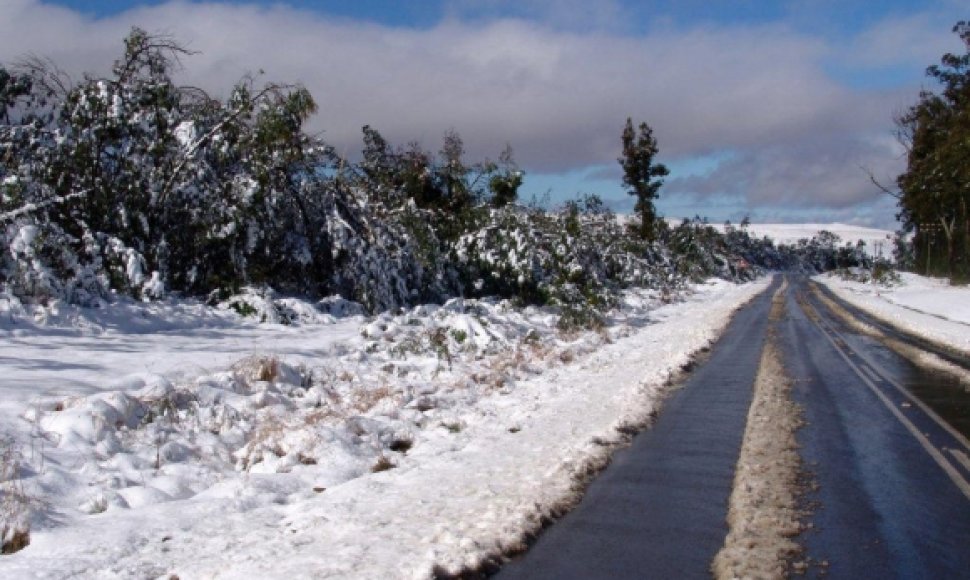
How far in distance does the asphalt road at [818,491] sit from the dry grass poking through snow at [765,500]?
102 millimetres

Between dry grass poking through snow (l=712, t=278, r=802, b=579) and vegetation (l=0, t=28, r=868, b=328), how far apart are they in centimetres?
970

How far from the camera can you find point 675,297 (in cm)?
3806

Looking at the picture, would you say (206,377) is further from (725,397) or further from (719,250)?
(719,250)

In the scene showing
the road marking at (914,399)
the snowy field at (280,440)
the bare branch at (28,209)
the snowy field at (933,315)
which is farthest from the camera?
the snowy field at (933,315)

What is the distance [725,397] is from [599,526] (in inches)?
244

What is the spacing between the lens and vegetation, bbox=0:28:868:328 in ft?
41.5

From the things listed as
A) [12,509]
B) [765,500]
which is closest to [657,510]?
[765,500]

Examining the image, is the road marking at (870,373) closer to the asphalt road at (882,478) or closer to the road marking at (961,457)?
the asphalt road at (882,478)

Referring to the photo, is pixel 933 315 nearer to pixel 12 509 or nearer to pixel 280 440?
pixel 280 440

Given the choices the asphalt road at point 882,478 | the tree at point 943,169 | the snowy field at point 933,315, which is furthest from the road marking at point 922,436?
the tree at point 943,169

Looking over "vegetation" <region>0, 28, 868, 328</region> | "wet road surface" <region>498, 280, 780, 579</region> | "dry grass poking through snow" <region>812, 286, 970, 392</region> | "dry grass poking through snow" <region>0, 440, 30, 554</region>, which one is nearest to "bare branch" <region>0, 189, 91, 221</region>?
"vegetation" <region>0, 28, 868, 328</region>

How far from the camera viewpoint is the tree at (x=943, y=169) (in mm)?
39344

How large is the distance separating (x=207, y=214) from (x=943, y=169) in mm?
42034

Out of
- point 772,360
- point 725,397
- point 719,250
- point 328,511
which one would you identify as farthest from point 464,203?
point 719,250
